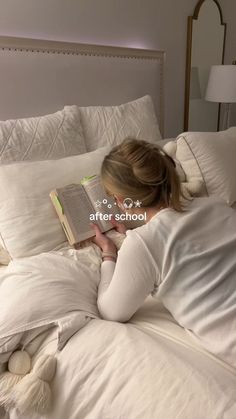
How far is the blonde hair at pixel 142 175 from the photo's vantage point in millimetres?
881

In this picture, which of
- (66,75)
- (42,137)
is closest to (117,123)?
(66,75)

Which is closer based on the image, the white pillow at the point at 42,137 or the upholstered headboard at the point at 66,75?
the white pillow at the point at 42,137

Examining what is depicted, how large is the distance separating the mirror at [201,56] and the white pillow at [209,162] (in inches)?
42.2

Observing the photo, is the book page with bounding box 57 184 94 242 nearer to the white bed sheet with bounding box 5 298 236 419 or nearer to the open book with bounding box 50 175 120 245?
the open book with bounding box 50 175 120 245

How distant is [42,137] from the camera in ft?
4.83

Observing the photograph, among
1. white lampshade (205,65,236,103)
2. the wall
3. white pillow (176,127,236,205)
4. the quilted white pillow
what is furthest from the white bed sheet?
white lampshade (205,65,236,103)

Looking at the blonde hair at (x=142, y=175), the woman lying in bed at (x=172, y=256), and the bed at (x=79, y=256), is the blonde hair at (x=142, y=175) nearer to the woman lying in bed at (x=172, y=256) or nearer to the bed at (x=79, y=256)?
the woman lying in bed at (x=172, y=256)

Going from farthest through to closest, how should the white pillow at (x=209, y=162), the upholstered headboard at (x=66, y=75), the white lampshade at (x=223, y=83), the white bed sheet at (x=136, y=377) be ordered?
the white lampshade at (x=223, y=83)
the white pillow at (x=209, y=162)
the upholstered headboard at (x=66, y=75)
the white bed sheet at (x=136, y=377)

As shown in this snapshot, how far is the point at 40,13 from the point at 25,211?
1064 millimetres

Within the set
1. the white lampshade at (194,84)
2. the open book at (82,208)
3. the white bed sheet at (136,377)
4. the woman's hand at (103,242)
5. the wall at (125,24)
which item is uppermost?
the wall at (125,24)

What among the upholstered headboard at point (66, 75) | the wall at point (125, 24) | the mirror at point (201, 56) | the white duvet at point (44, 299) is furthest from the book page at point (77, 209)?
the mirror at point (201, 56)

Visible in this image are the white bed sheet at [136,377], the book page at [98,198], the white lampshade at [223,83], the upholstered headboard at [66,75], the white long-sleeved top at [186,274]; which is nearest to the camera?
the white bed sheet at [136,377]

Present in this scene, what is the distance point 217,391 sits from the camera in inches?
27.0

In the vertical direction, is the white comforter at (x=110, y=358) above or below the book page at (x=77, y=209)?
below
